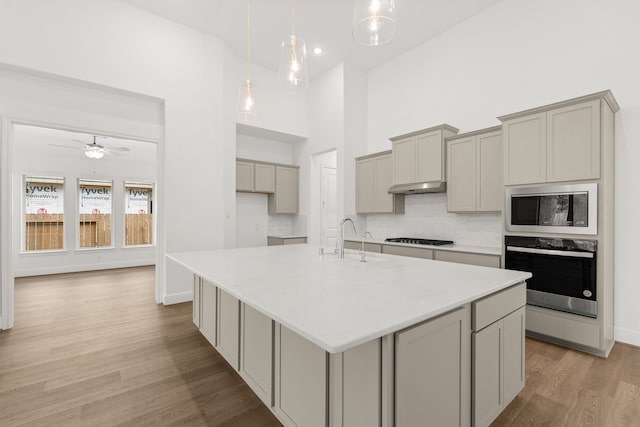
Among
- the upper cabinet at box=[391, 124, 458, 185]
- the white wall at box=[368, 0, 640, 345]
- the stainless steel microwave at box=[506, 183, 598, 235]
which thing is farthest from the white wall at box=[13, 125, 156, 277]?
the stainless steel microwave at box=[506, 183, 598, 235]

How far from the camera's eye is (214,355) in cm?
259

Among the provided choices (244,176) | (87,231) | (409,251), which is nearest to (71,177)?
(87,231)

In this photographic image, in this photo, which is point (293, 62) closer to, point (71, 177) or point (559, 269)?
point (559, 269)

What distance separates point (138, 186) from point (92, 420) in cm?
702

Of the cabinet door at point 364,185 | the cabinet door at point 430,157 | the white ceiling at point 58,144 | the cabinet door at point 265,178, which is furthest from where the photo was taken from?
the white ceiling at point 58,144

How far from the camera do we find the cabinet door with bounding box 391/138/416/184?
425 centimetres

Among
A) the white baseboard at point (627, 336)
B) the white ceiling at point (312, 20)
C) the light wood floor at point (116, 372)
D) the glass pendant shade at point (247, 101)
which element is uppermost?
the white ceiling at point (312, 20)

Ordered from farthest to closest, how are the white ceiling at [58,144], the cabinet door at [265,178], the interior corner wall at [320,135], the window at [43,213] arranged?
the window at [43,213], the white ceiling at [58,144], the cabinet door at [265,178], the interior corner wall at [320,135]

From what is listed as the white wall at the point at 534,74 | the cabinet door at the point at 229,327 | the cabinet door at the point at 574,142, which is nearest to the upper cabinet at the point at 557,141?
the cabinet door at the point at 574,142

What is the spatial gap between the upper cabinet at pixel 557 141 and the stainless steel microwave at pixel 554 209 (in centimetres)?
10

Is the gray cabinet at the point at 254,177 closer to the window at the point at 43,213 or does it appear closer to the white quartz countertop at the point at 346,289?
the white quartz countertop at the point at 346,289

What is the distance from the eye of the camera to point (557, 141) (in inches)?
106

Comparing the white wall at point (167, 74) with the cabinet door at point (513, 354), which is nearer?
the cabinet door at point (513, 354)

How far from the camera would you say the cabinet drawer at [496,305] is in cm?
146
